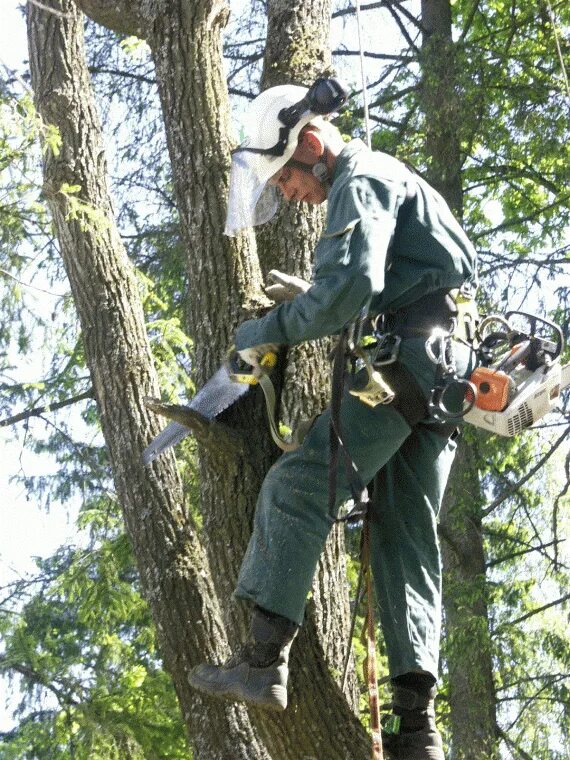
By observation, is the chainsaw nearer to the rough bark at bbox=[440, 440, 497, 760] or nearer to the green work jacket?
the green work jacket

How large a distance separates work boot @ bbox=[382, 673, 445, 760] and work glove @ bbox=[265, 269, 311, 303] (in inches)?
55.5

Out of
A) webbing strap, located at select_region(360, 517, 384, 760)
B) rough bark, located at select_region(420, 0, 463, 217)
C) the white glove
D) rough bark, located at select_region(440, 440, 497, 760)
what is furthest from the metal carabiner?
rough bark, located at select_region(420, 0, 463, 217)

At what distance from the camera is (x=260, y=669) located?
14.0 ft

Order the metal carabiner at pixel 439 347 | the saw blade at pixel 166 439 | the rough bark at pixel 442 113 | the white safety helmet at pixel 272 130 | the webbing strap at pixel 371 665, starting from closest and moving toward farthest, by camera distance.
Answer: the webbing strap at pixel 371 665 < the metal carabiner at pixel 439 347 < the white safety helmet at pixel 272 130 < the saw blade at pixel 166 439 < the rough bark at pixel 442 113

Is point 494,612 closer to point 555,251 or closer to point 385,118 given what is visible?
point 555,251

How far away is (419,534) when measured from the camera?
4.73 m

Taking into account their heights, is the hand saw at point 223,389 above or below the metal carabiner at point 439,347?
above

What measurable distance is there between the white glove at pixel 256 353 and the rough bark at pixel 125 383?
3.80ft

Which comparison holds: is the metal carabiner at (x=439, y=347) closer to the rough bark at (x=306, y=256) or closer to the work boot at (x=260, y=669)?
the rough bark at (x=306, y=256)

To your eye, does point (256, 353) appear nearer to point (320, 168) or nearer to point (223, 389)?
point (223, 389)

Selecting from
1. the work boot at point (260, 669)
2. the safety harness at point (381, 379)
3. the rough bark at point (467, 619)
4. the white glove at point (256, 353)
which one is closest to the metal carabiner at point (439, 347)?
the safety harness at point (381, 379)

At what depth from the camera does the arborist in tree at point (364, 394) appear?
14.0ft

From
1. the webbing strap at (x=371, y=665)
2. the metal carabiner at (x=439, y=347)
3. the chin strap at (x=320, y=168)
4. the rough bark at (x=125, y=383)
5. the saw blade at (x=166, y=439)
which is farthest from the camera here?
the rough bark at (x=125, y=383)

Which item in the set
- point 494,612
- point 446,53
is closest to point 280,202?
point 446,53
